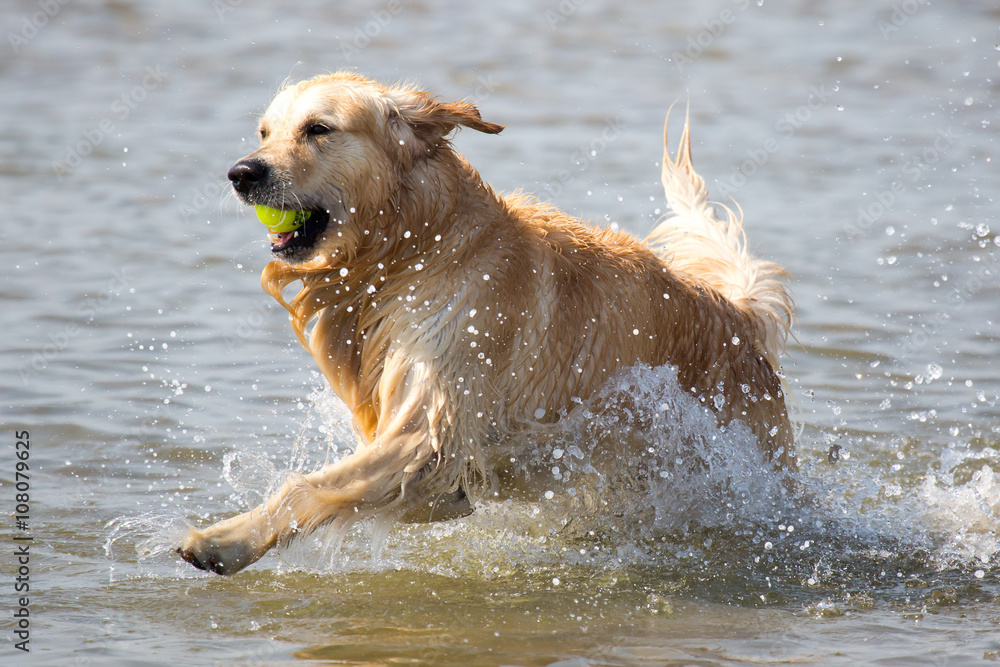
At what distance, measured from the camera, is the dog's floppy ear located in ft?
14.5

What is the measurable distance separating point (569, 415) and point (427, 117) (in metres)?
1.37

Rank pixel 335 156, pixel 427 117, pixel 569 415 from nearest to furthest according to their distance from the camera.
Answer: pixel 335 156 → pixel 427 117 → pixel 569 415

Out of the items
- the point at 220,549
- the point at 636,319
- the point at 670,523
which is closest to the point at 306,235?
the point at 220,549

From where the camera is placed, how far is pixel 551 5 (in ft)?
55.4

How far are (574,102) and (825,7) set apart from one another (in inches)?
235

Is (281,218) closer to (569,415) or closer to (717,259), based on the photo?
(569,415)

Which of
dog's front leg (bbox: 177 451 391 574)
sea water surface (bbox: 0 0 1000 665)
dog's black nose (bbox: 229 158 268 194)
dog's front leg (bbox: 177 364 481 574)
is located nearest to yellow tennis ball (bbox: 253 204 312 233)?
dog's black nose (bbox: 229 158 268 194)

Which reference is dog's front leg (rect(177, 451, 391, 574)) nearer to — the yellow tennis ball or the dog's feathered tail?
the yellow tennis ball

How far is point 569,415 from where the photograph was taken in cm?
477

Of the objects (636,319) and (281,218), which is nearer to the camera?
(281,218)

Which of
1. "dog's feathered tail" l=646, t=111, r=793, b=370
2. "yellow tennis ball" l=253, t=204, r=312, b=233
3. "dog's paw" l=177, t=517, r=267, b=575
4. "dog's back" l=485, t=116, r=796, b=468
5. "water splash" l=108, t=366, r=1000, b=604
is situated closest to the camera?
"dog's paw" l=177, t=517, r=267, b=575

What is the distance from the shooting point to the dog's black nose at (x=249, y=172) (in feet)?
13.7

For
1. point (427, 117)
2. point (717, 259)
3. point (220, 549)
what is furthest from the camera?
point (717, 259)

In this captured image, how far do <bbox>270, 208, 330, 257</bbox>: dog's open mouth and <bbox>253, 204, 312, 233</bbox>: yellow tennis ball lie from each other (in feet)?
0.08
